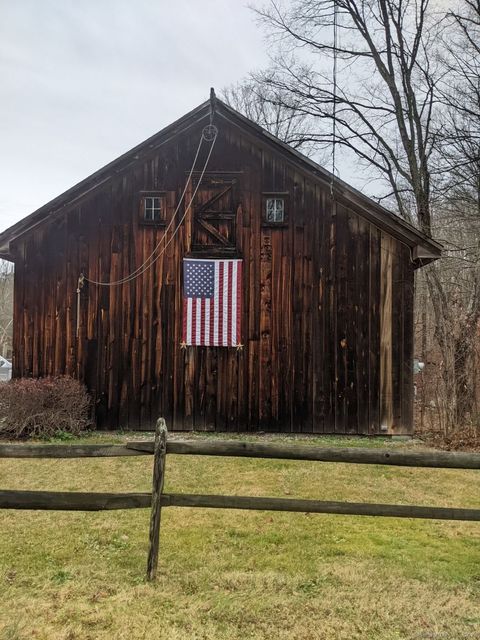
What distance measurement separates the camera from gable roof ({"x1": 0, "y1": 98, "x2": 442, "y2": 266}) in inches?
408

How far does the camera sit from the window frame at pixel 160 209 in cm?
1085

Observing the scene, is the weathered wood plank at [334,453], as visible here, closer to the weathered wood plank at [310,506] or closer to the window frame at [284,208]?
the weathered wood plank at [310,506]

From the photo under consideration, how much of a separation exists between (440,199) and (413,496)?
9.51 m

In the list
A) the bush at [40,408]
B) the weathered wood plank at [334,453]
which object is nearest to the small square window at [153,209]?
the bush at [40,408]

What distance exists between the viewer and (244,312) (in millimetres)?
10695

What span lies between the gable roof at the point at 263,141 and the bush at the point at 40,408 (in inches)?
128

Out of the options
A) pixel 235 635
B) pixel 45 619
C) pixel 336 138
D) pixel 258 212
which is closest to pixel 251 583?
pixel 235 635

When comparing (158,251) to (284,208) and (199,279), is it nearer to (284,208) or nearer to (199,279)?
(199,279)

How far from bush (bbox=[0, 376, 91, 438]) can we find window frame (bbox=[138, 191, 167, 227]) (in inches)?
149

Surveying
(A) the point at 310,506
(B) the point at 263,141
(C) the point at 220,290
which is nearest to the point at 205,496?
(A) the point at 310,506

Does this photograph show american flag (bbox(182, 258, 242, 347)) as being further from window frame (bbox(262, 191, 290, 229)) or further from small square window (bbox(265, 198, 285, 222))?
small square window (bbox(265, 198, 285, 222))

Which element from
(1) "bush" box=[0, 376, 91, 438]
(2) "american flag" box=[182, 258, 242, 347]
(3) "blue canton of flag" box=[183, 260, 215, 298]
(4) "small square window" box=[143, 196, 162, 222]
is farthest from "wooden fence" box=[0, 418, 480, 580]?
(4) "small square window" box=[143, 196, 162, 222]

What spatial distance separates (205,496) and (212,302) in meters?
6.88

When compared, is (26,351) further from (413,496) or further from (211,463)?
(413,496)
